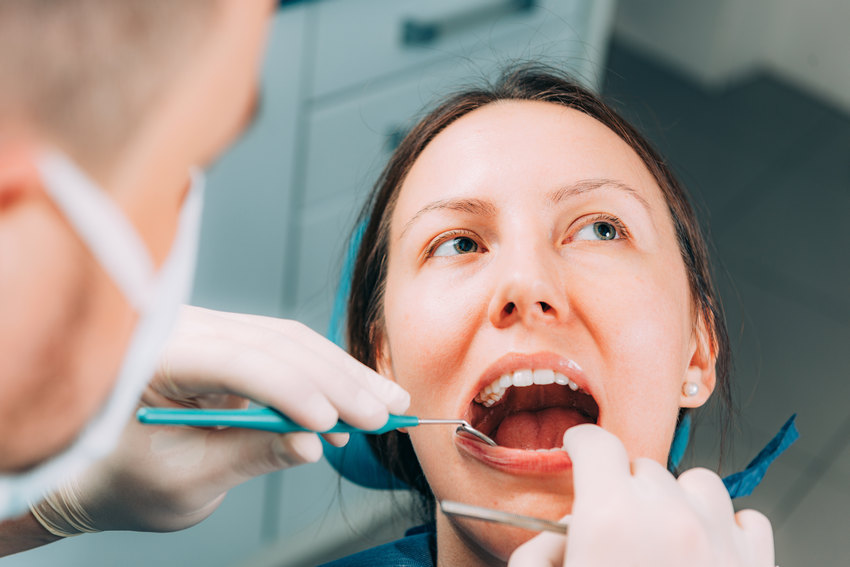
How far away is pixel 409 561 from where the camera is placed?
1.00m

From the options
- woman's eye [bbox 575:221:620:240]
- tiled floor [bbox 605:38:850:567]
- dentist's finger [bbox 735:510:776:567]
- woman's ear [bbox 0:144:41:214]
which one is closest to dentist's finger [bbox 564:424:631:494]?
dentist's finger [bbox 735:510:776:567]

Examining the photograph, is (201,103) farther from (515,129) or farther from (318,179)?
(318,179)

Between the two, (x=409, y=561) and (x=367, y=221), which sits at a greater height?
(x=367, y=221)

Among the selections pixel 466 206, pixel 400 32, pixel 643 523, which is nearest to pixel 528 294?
pixel 466 206

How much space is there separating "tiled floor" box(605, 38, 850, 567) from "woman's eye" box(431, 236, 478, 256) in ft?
1.94

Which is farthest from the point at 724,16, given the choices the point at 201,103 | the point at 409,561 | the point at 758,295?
the point at 201,103

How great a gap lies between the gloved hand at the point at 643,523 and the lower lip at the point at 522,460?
75mm

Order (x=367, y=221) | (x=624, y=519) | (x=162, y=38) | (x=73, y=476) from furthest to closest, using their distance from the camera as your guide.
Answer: (x=367, y=221) → (x=73, y=476) → (x=624, y=519) → (x=162, y=38)

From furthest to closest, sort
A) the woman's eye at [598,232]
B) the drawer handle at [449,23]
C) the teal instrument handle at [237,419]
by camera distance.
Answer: the drawer handle at [449,23], the woman's eye at [598,232], the teal instrument handle at [237,419]

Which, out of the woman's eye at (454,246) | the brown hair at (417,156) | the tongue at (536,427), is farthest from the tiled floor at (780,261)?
the woman's eye at (454,246)

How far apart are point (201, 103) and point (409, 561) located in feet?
2.34

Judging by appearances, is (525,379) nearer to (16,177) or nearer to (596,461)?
(596,461)

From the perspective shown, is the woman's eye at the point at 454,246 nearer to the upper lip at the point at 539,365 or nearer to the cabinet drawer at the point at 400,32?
the upper lip at the point at 539,365

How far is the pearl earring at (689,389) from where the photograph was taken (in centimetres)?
93
